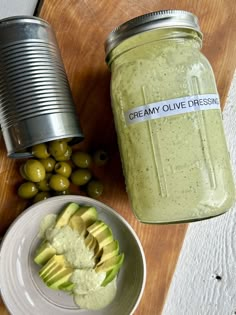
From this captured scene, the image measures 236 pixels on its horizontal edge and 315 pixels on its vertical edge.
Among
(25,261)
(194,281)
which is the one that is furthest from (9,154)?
(194,281)

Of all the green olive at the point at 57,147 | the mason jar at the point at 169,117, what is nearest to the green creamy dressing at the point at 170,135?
the mason jar at the point at 169,117

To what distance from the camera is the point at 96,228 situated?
709 mm

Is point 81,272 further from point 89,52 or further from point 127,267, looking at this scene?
point 89,52

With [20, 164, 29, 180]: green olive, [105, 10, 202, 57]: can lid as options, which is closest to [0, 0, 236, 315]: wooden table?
[20, 164, 29, 180]: green olive

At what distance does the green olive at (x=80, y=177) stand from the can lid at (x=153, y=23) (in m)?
0.22

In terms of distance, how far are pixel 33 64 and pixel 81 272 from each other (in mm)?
344

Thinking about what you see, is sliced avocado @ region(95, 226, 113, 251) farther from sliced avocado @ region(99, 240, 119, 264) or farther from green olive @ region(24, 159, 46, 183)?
green olive @ region(24, 159, 46, 183)

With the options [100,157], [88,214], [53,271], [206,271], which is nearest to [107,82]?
[100,157]

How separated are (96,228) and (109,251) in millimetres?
47

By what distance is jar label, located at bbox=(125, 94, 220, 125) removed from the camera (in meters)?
0.63

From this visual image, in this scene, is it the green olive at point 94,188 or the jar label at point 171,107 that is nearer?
the jar label at point 171,107

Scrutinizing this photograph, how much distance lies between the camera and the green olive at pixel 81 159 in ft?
2.42

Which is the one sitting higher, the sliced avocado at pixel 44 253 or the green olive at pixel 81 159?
the green olive at pixel 81 159

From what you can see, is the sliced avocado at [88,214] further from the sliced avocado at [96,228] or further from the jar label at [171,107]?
the jar label at [171,107]
